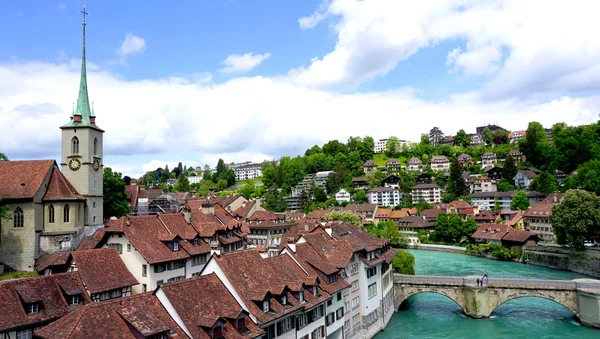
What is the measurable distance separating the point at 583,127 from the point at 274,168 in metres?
106

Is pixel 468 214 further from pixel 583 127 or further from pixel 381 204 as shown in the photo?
pixel 583 127

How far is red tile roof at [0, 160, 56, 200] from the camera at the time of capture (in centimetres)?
3769

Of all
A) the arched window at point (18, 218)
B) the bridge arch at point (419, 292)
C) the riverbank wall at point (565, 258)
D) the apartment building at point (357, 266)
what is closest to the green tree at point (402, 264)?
the bridge arch at point (419, 292)

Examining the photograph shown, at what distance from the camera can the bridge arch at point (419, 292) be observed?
Result: 4610 centimetres

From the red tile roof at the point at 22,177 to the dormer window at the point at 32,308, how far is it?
58.7ft

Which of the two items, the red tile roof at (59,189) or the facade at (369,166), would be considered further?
the facade at (369,166)

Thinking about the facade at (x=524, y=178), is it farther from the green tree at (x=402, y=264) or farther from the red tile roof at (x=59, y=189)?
the red tile roof at (x=59, y=189)

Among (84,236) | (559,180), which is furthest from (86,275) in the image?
(559,180)

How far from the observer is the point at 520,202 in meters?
107

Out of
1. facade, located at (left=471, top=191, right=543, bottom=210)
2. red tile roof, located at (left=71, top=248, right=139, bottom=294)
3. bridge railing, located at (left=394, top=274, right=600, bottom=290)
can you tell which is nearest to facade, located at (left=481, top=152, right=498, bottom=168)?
facade, located at (left=471, top=191, right=543, bottom=210)

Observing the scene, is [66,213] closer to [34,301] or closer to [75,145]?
[75,145]

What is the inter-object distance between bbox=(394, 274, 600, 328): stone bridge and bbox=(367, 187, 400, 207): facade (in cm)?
8915

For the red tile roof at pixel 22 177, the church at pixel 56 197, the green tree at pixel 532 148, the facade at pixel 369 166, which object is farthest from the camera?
the facade at pixel 369 166

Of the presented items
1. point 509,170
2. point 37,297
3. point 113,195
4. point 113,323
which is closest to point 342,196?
point 509,170
